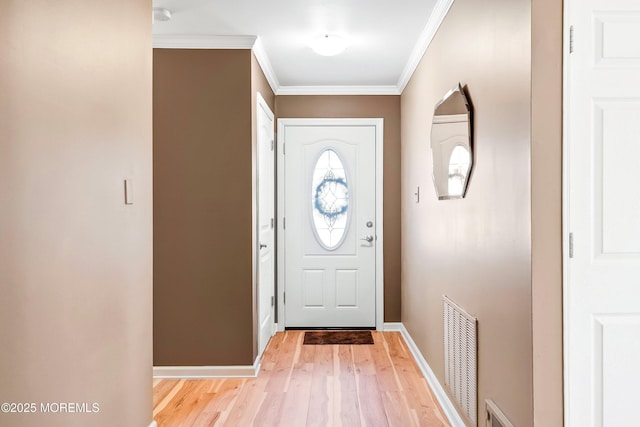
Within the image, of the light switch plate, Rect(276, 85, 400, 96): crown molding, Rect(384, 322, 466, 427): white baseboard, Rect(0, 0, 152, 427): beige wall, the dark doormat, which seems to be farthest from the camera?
Rect(276, 85, 400, 96): crown molding

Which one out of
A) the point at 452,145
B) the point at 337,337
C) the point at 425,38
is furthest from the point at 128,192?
the point at 337,337

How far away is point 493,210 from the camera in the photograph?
2.09 meters

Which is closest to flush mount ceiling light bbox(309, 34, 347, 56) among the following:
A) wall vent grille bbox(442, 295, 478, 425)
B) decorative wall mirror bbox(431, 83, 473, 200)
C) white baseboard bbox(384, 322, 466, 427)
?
decorative wall mirror bbox(431, 83, 473, 200)

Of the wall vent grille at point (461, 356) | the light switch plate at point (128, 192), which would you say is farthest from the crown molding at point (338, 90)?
the light switch plate at point (128, 192)

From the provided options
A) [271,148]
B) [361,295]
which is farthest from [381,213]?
[271,148]

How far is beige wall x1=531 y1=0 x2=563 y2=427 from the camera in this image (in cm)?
173

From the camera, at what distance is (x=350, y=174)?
5.03 metres

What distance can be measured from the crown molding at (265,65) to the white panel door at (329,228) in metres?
0.45

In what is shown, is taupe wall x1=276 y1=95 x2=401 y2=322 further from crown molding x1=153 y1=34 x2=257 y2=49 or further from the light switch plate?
the light switch plate

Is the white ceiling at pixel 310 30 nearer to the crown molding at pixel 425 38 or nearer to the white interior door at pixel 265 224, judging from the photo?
the crown molding at pixel 425 38

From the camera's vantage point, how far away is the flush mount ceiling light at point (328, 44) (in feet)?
11.3

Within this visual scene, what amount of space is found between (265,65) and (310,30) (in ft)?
2.56
